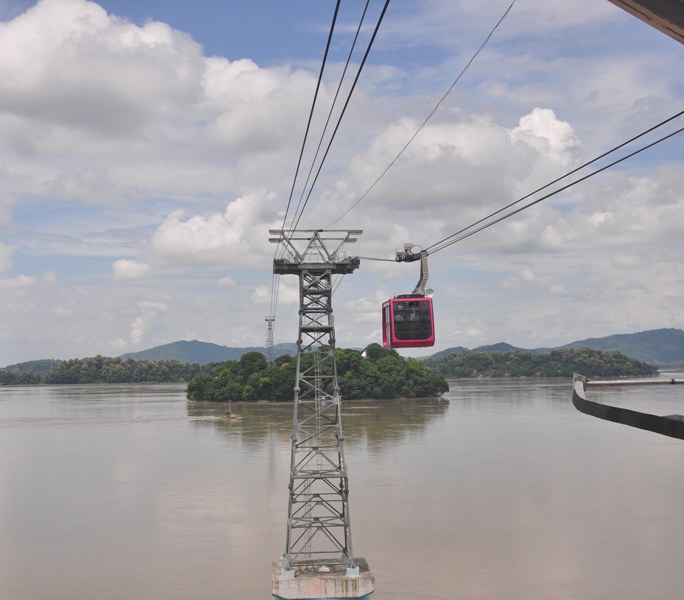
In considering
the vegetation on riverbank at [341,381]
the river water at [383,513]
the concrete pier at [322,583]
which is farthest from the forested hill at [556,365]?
the concrete pier at [322,583]

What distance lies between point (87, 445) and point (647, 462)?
120 feet

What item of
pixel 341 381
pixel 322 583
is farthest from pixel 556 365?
pixel 322 583

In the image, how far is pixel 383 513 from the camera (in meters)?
31.6

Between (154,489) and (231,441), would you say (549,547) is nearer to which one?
(154,489)

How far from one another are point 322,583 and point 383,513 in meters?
11.0

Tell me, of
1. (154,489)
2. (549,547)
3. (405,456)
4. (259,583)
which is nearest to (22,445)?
(154,489)

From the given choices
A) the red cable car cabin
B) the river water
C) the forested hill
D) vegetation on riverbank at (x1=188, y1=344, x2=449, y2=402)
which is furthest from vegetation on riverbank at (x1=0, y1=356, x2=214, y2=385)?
the red cable car cabin

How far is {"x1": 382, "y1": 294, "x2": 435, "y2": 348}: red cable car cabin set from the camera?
73.5ft

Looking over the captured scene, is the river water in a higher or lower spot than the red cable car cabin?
lower

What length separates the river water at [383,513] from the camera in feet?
77.5

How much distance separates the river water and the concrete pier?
6.84ft

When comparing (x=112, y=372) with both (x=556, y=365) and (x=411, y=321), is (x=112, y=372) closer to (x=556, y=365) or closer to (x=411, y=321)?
(x=556, y=365)

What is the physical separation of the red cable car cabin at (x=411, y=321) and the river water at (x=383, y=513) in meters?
7.20

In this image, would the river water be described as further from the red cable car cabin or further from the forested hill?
the forested hill
